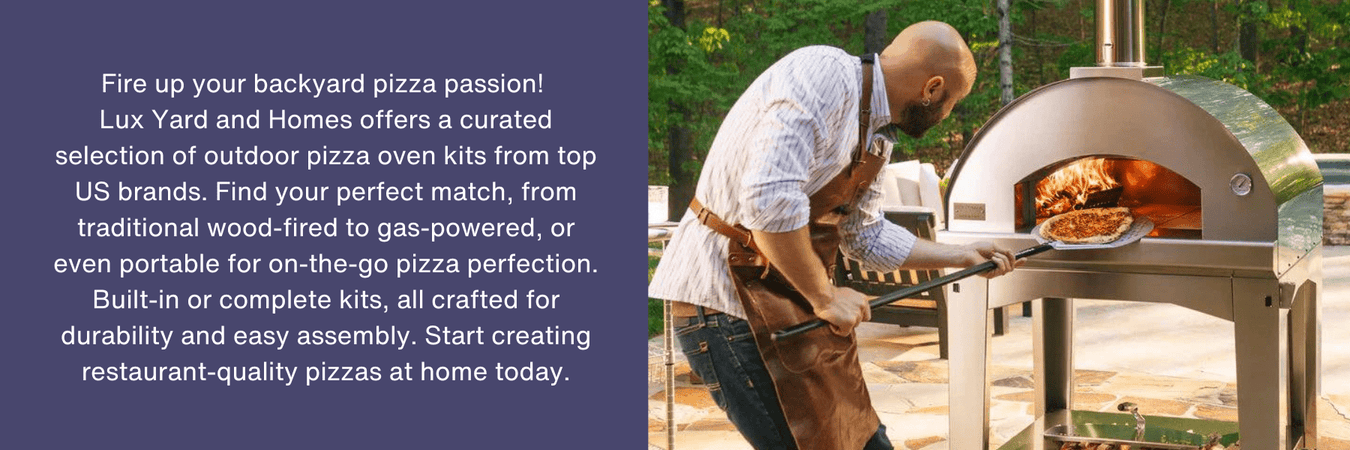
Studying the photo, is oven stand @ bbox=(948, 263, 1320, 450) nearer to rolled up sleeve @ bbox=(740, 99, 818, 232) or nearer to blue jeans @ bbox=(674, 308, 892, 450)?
blue jeans @ bbox=(674, 308, 892, 450)

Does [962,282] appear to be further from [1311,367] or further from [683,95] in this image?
[683,95]

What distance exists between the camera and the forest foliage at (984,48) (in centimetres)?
1720

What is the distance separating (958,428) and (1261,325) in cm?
89

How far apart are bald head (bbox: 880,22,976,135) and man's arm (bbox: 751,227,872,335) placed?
1.08 feet

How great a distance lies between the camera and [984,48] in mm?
19938

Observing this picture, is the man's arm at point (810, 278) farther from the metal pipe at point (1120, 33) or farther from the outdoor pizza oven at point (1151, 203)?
the metal pipe at point (1120, 33)

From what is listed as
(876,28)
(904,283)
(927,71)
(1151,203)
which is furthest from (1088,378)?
(876,28)

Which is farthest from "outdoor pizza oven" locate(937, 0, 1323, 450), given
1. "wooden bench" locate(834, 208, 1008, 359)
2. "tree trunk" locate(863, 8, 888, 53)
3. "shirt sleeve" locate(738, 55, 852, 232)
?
"tree trunk" locate(863, 8, 888, 53)

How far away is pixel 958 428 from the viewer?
3799 mm

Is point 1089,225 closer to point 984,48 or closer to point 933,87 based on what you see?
point 933,87

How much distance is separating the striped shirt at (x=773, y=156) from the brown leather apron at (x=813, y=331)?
26 mm

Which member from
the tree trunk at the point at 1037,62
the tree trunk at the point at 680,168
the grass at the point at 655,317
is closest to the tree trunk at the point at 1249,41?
the tree trunk at the point at 1037,62

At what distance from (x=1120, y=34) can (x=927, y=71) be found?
1.62m

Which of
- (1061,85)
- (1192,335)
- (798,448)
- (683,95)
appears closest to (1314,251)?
(1061,85)
